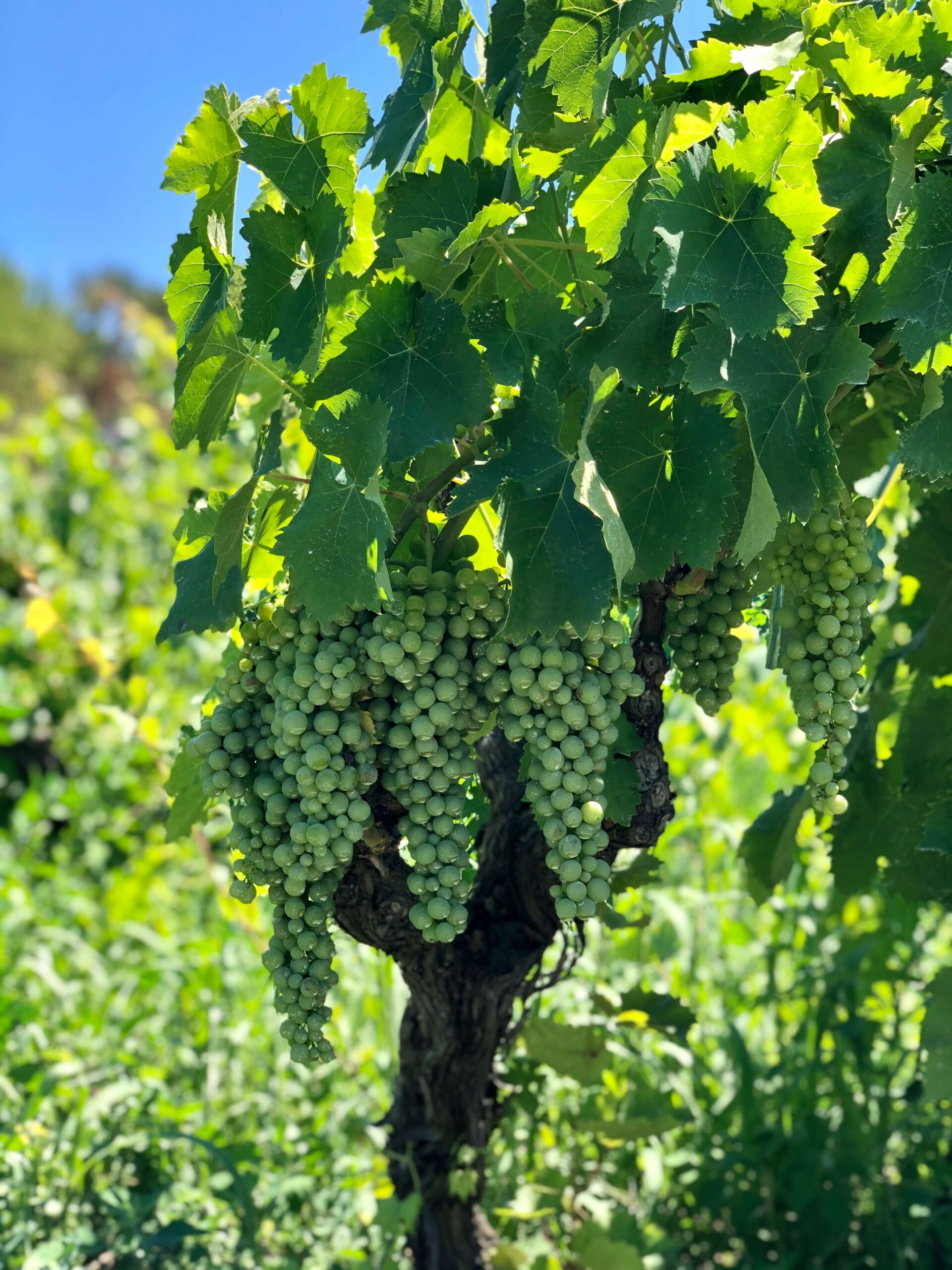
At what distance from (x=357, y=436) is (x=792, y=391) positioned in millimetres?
407

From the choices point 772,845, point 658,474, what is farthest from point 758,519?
point 772,845

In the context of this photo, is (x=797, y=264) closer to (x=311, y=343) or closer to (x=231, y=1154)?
(x=311, y=343)

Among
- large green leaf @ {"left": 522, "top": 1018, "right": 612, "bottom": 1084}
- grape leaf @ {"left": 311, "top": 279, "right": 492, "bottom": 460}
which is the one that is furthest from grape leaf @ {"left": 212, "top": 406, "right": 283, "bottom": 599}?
large green leaf @ {"left": 522, "top": 1018, "right": 612, "bottom": 1084}

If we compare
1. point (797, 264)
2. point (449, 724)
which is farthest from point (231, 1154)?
point (797, 264)

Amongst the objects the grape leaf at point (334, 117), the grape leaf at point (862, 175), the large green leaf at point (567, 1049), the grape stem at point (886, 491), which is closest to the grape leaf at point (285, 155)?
the grape leaf at point (334, 117)

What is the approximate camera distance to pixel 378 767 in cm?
123

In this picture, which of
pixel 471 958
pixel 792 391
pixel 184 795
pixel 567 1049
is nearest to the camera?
pixel 792 391

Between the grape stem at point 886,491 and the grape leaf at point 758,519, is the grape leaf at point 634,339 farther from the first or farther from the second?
the grape stem at point 886,491

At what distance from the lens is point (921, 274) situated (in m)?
1.04

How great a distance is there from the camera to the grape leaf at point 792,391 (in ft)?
3.44

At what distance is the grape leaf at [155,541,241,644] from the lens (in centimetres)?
126

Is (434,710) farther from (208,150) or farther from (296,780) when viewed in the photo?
(208,150)

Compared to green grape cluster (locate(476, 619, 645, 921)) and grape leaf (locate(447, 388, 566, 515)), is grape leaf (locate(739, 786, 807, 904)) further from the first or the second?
grape leaf (locate(447, 388, 566, 515))

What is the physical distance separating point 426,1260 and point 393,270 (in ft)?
5.22
